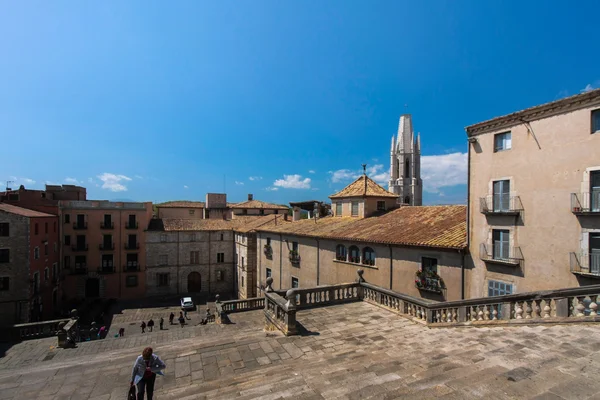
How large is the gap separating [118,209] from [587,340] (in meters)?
50.4

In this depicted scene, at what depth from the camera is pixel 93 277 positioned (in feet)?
142

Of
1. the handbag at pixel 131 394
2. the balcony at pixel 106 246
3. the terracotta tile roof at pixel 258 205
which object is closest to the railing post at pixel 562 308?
the handbag at pixel 131 394

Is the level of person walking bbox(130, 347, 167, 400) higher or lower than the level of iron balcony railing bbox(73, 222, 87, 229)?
lower

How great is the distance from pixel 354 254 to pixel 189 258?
3201 centimetres

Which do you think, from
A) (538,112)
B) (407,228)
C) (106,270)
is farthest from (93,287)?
(538,112)

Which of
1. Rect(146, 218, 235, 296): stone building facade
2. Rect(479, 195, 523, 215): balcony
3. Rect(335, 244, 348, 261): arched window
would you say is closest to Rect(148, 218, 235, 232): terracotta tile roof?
Rect(146, 218, 235, 296): stone building facade

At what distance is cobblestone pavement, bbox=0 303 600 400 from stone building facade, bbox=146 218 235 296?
37.6 meters

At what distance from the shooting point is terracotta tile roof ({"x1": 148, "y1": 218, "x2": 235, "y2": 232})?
47469 mm

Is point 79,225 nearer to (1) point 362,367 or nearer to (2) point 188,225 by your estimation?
(2) point 188,225

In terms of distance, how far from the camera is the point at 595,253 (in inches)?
525

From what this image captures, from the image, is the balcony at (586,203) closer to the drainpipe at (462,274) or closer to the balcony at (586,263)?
the balcony at (586,263)

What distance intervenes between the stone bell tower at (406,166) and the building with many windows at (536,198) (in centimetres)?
7014

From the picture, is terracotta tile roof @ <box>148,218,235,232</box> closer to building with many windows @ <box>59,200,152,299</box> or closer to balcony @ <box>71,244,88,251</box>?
building with many windows @ <box>59,200,152,299</box>

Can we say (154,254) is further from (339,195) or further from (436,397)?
(436,397)
